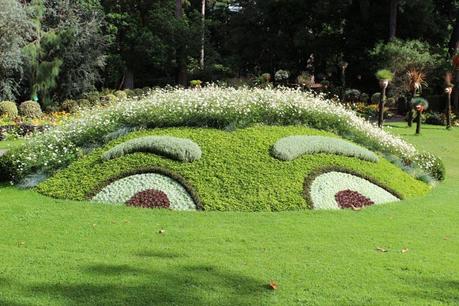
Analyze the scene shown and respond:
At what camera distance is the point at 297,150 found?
30.3 ft

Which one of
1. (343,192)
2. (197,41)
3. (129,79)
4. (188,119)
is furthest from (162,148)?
(129,79)

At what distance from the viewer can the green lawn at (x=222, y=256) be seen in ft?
15.7

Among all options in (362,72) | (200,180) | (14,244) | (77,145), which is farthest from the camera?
(362,72)

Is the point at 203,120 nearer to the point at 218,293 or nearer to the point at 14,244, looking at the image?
the point at 14,244

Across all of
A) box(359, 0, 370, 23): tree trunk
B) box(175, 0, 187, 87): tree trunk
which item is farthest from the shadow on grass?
box(175, 0, 187, 87): tree trunk

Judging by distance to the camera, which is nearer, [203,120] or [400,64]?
[203,120]

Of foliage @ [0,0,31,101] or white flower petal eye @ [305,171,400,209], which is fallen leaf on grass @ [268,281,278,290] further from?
foliage @ [0,0,31,101]

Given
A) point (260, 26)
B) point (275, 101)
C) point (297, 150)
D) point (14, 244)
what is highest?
point (260, 26)

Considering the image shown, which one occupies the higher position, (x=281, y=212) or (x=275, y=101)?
(x=275, y=101)

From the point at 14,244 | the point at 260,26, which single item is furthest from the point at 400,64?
the point at 14,244

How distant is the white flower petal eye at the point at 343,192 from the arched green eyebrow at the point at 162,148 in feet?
6.09

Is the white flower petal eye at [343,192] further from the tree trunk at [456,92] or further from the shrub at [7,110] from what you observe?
the tree trunk at [456,92]

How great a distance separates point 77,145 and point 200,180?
8.87 ft

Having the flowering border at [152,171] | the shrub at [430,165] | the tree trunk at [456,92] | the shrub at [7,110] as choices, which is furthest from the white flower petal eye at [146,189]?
the tree trunk at [456,92]
